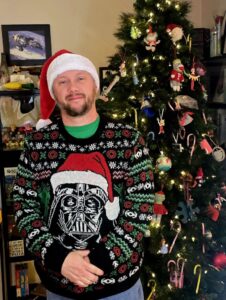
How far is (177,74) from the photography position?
1935mm

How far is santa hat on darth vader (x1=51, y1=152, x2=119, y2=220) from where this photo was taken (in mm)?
1360

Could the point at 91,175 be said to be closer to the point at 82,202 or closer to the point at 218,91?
the point at 82,202

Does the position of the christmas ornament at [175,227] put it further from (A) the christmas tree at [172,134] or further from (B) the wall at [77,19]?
(B) the wall at [77,19]

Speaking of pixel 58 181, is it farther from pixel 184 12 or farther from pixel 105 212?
pixel 184 12

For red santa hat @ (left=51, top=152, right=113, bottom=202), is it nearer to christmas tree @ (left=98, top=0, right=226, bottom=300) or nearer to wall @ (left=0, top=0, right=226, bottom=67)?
christmas tree @ (left=98, top=0, right=226, bottom=300)

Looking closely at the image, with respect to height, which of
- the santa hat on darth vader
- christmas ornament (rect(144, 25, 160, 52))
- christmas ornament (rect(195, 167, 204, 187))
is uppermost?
christmas ornament (rect(144, 25, 160, 52))

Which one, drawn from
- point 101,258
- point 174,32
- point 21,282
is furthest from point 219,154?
point 21,282

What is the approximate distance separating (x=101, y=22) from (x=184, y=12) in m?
0.90

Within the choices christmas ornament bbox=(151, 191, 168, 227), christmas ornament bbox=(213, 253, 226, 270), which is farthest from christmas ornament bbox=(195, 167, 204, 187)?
christmas ornament bbox=(213, 253, 226, 270)

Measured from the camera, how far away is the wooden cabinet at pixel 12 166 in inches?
96.3

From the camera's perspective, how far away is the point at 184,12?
2.00 metres

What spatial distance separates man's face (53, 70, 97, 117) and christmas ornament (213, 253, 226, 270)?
1.26m

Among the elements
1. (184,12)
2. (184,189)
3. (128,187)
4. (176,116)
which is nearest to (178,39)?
(184,12)

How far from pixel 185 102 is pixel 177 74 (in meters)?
0.16
